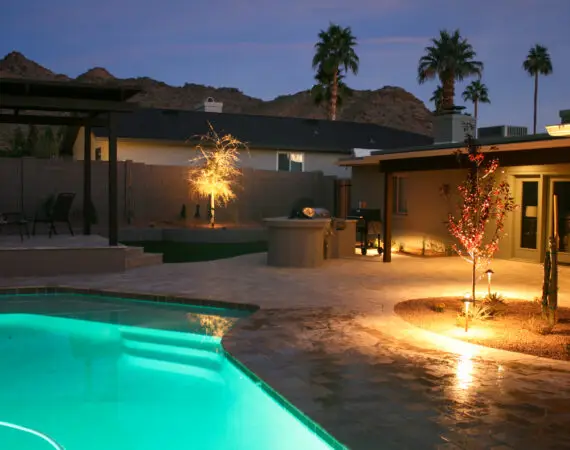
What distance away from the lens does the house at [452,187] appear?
11117 millimetres

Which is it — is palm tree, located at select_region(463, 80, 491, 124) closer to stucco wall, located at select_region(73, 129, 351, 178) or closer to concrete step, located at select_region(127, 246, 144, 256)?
stucco wall, located at select_region(73, 129, 351, 178)

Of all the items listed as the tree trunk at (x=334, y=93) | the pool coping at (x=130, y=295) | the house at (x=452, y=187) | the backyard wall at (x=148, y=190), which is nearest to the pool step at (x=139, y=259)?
the pool coping at (x=130, y=295)

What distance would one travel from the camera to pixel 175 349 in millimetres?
7254

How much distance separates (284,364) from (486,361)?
1.85 meters

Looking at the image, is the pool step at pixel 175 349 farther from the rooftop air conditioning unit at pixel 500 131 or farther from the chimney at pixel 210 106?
the chimney at pixel 210 106

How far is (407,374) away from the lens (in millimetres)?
5449

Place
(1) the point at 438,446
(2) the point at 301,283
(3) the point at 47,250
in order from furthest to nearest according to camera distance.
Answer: (3) the point at 47,250 → (2) the point at 301,283 → (1) the point at 438,446

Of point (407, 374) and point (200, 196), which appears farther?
point (200, 196)

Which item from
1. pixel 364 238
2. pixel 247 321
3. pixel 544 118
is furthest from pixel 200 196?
pixel 544 118

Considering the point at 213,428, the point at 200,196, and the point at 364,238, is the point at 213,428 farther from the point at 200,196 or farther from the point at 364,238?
the point at 200,196

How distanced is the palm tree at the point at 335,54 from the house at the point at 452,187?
23450 millimetres

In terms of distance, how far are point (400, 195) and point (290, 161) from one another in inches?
461

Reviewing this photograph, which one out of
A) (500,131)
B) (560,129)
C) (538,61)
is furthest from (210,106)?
(538,61)

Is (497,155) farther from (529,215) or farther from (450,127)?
(450,127)
